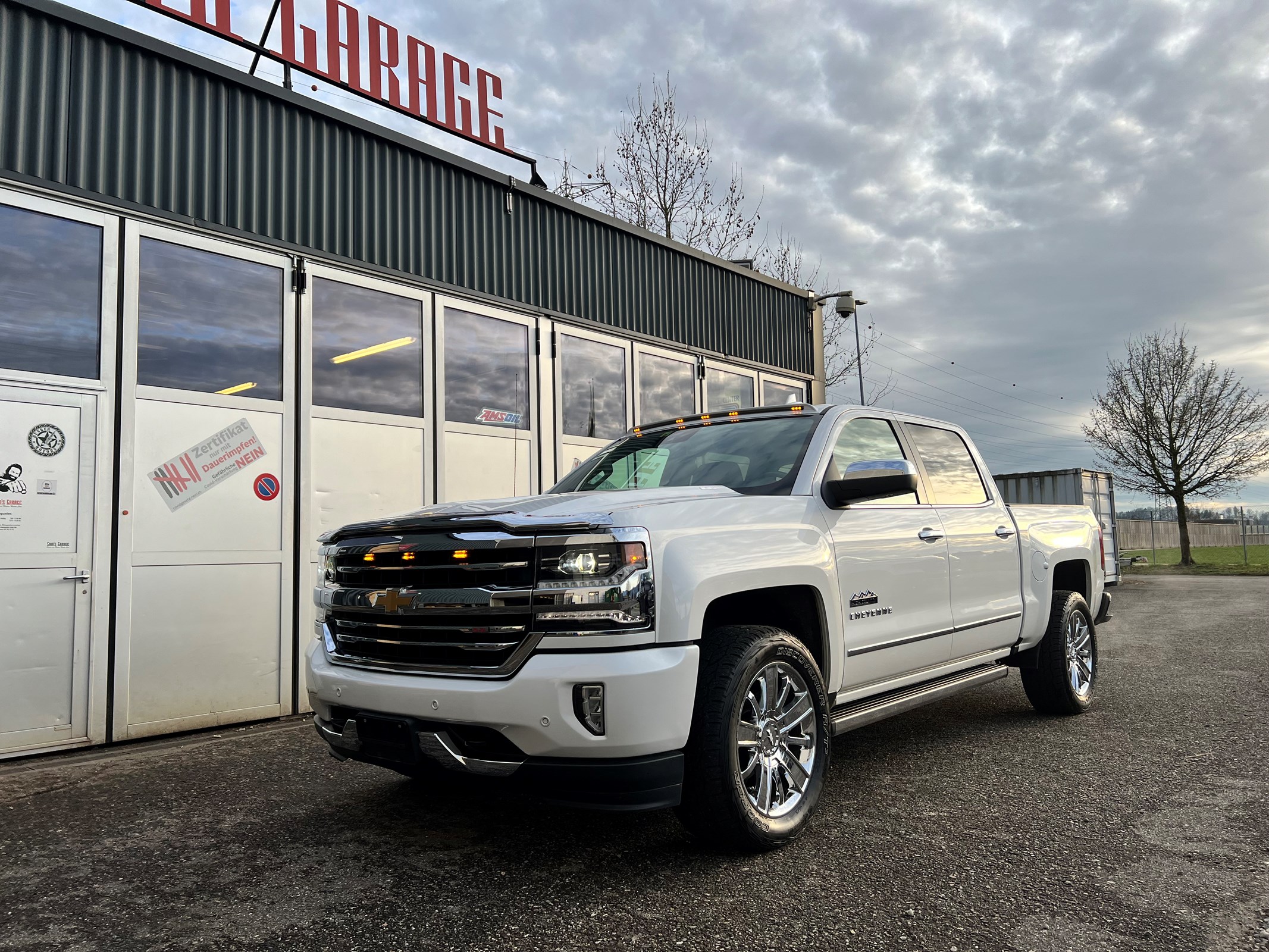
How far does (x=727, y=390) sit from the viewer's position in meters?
12.3

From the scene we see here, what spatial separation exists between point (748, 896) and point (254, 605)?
5.03 meters

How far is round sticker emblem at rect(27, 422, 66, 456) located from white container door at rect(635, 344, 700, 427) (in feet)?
19.9

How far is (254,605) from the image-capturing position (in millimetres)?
6828

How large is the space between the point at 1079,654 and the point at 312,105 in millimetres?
7388

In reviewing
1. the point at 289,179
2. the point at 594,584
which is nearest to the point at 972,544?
the point at 594,584

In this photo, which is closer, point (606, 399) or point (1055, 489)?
point (606, 399)

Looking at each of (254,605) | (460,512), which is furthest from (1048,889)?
(254,605)

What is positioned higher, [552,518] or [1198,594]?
[552,518]

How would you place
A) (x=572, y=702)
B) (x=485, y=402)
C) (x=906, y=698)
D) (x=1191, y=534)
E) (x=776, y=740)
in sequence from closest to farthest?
(x=572, y=702) < (x=776, y=740) < (x=906, y=698) < (x=485, y=402) < (x=1191, y=534)

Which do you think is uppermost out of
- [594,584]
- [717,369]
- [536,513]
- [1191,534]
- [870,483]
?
[717,369]

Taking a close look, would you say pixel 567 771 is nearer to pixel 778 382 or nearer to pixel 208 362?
pixel 208 362

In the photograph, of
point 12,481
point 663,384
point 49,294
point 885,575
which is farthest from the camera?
point 663,384

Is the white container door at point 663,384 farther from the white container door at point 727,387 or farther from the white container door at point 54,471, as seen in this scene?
the white container door at point 54,471

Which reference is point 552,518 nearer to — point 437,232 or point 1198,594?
point 437,232
